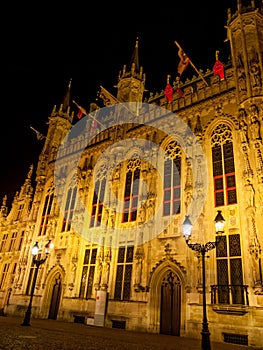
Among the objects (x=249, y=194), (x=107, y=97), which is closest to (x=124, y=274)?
(x=249, y=194)

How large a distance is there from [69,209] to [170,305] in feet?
38.9

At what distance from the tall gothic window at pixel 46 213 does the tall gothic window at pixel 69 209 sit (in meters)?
2.33

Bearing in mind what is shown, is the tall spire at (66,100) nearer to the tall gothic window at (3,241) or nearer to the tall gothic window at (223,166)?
the tall gothic window at (3,241)

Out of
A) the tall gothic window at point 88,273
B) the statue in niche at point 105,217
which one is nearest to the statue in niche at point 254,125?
the statue in niche at point 105,217

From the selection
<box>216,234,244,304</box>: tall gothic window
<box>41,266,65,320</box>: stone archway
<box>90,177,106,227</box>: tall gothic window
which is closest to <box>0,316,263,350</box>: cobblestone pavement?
<box>216,234,244,304</box>: tall gothic window

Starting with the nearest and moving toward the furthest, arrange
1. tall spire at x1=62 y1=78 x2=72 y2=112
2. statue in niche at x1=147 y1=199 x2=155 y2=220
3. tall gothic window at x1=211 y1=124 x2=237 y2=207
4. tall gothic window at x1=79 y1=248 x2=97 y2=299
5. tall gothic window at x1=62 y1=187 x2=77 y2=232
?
tall gothic window at x1=211 y1=124 x2=237 y2=207 → statue in niche at x1=147 y1=199 x2=155 y2=220 → tall gothic window at x1=79 y1=248 x2=97 y2=299 → tall gothic window at x1=62 y1=187 x2=77 y2=232 → tall spire at x1=62 y1=78 x2=72 y2=112

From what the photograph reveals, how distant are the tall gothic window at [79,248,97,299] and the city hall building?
9 cm

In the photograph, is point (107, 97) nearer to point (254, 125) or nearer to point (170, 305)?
point (254, 125)

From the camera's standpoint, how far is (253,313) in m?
12.1

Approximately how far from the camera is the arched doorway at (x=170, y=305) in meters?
14.4

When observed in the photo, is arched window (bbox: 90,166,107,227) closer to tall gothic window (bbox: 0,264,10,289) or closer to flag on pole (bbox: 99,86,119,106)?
flag on pole (bbox: 99,86,119,106)

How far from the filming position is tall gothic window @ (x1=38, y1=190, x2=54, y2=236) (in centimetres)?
2444

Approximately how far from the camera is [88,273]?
18.8 m

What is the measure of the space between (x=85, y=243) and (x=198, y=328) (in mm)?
9735
